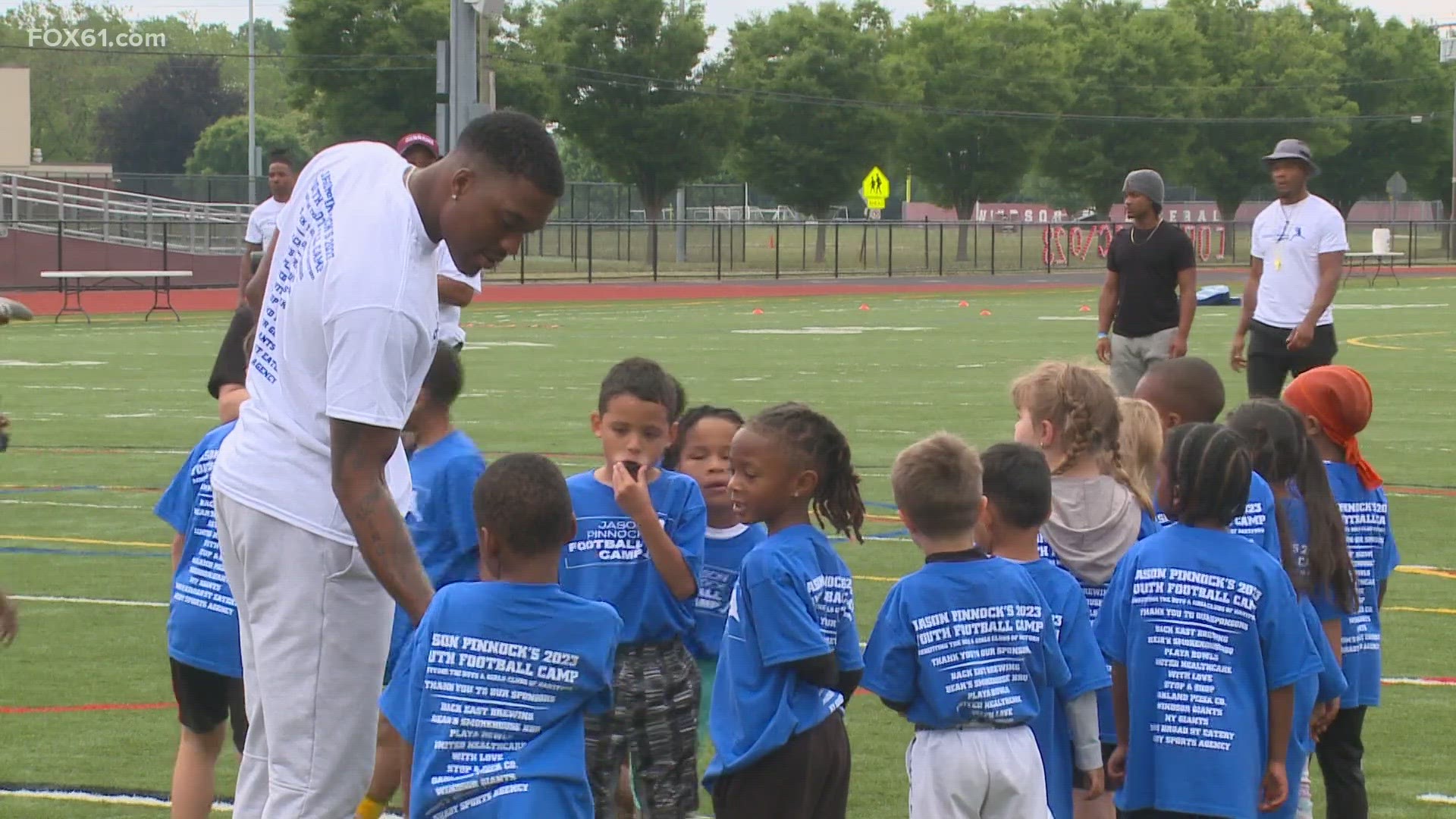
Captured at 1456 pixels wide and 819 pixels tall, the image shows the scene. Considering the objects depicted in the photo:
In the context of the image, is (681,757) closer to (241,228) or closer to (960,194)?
(241,228)

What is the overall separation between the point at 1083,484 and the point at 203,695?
8.37 ft

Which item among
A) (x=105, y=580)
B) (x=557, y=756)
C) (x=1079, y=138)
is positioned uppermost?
(x=1079, y=138)

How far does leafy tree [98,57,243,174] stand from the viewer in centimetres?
11406

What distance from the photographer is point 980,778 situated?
4.62 metres

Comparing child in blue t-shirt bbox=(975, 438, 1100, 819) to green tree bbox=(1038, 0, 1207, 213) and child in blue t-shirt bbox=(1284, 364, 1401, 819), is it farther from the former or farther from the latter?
green tree bbox=(1038, 0, 1207, 213)

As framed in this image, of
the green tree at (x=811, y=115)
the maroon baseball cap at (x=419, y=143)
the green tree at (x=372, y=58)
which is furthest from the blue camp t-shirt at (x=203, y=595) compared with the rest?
the green tree at (x=811, y=115)

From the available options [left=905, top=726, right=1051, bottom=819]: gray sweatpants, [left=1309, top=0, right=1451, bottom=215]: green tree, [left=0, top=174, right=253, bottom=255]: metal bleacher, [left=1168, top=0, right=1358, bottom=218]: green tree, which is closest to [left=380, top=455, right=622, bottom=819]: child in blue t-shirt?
[left=905, top=726, right=1051, bottom=819]: gray sweatpants

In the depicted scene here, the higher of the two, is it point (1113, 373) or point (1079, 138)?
point (1079, 138)

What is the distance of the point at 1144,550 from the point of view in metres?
4.95

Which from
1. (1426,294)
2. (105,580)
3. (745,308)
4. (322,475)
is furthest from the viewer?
(1426,294)

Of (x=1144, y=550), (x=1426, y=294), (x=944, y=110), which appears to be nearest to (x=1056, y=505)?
(x=1144, y=550)

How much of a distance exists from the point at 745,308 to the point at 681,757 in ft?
107

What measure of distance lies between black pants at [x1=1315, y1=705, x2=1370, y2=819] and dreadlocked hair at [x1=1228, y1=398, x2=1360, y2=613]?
0.46 meters

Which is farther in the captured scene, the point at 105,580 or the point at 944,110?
the point at 944,110
